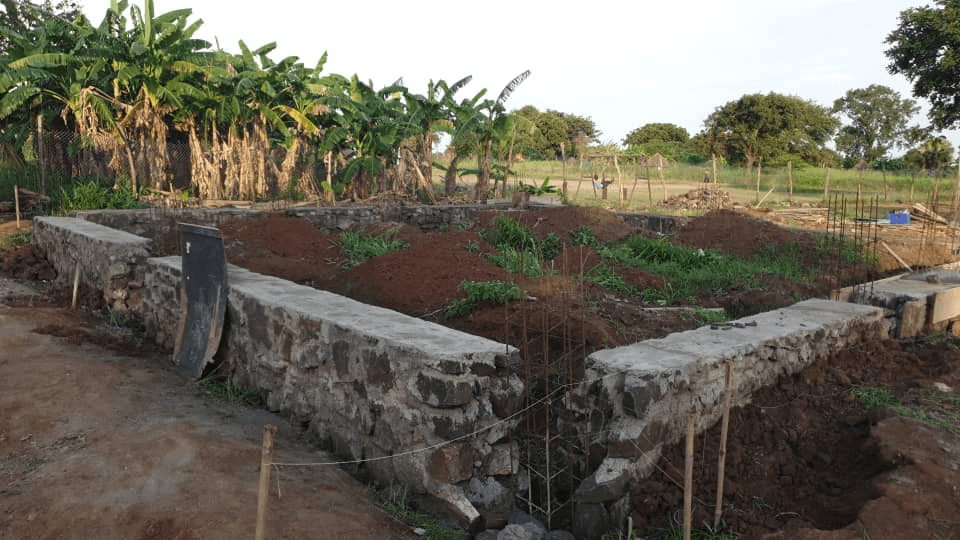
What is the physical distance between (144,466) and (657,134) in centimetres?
4896

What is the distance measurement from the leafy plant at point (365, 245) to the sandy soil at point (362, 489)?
7.06 feet

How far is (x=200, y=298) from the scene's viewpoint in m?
5.41

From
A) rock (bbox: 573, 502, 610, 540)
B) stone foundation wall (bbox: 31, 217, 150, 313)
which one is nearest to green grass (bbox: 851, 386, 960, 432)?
rock (bbox: 573, 502, 610, 540)

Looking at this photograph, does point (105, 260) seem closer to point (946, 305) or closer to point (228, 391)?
point (228, 391)

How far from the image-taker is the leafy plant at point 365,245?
8.36 m

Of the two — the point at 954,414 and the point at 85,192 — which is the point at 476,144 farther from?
the point at 954,414

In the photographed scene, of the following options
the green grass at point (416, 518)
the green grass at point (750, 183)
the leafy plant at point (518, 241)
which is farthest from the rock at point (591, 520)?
the green grass at point (750, 183)

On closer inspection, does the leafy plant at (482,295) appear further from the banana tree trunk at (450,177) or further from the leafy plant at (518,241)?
the banana tree trunk at (450,177)

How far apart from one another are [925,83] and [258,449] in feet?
85.5

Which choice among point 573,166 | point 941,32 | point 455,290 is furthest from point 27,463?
point 573,166

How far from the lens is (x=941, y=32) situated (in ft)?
67.4

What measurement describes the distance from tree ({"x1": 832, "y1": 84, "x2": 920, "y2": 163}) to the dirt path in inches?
2034

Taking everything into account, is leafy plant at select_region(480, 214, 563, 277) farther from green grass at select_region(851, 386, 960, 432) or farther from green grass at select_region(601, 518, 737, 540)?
green grass at select_region(601, 518, 737, 540)

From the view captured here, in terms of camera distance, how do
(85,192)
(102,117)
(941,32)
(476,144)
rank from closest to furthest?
(85,192)
(102,117)
(476,144)
(941,32)
